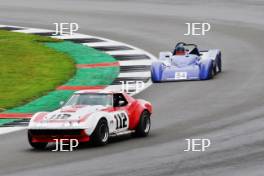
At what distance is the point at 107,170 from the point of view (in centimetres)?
1652

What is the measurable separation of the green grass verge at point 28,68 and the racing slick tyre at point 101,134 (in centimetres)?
538

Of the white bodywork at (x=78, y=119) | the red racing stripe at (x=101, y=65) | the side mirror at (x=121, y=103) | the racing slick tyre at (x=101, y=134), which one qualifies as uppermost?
the side mirror at (x=121, y=103)

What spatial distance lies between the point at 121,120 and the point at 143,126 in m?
0.72

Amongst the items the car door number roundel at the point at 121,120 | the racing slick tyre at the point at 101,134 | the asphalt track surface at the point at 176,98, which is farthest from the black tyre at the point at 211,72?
the racing slick tyre at the point at 101,134

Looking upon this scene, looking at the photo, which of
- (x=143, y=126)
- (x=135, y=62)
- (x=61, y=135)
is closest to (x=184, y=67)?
(x=135, y=62)

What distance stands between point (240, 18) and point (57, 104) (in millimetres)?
16194

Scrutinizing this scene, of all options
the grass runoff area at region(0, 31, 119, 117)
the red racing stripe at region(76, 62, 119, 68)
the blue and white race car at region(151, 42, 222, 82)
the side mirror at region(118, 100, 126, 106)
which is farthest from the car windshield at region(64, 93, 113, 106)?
the red racing stripe at region(76, 62, 119, 68)

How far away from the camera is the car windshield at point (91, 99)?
19906mm

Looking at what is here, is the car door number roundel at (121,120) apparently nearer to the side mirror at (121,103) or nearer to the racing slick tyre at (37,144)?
the side mirror at (121,103)

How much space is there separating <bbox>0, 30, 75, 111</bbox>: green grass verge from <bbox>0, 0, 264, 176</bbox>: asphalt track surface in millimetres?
2690

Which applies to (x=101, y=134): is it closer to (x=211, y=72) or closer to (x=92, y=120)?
(x=92, y=120)

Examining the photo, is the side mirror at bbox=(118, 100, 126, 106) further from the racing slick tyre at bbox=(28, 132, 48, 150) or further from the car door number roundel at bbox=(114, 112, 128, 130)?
the racing slick tyre at bbox=(28, 132, 48, 150)

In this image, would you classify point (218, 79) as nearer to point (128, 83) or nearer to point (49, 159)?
point (128, 83)

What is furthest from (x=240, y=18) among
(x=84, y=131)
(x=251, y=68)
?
(x=84, y=131)
